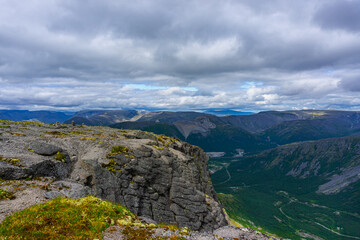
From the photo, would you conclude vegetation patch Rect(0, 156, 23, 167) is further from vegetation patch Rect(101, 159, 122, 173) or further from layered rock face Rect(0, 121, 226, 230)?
vegetation patch Rect(101, 159, 122, 173)

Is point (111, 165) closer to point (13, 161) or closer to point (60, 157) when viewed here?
point (60, 157)

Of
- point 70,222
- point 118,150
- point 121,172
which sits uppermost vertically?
point 118,150

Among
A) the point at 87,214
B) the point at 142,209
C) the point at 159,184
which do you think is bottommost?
the point at 142,209

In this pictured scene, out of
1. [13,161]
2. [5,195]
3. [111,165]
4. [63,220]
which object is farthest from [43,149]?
[63,220]

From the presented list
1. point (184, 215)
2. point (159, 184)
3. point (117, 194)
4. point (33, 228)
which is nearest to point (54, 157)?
point (117, 194)

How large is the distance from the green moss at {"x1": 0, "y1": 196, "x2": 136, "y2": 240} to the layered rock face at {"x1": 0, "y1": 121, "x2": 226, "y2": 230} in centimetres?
1109

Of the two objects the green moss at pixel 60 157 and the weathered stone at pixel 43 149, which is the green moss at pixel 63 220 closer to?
the green moss at pixel 60 157

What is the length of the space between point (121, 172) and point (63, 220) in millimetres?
27262

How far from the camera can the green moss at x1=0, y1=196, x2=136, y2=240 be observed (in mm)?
15117

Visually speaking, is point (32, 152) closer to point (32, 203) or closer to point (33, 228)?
point (32, 203)

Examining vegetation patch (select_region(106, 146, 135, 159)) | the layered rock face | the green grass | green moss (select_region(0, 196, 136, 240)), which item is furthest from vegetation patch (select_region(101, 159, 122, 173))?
A: green moss (select_region(0, 196, 136, 240))

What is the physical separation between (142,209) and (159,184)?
8.01 metres

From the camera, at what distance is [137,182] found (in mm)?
45875

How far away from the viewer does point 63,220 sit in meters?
17.5
